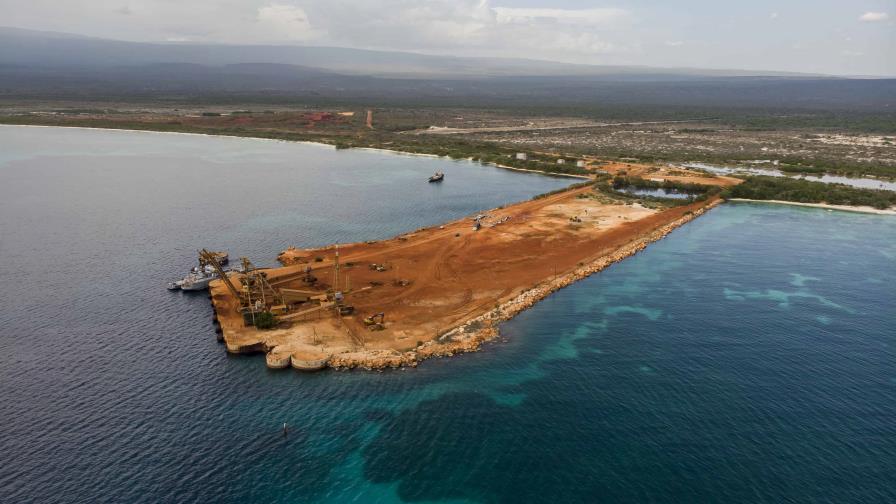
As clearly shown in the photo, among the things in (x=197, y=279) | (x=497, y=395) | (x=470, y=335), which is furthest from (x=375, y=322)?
(x=197, y=279)

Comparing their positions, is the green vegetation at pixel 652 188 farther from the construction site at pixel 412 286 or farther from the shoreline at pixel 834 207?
the construction site at pixel 412 286

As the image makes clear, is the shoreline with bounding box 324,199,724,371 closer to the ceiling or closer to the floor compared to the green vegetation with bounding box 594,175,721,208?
closer to the floor

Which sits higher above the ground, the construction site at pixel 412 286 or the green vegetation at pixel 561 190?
the green vegetation at pixel 561 190

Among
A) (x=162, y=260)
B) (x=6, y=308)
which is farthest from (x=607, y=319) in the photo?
(x=6, y=308)

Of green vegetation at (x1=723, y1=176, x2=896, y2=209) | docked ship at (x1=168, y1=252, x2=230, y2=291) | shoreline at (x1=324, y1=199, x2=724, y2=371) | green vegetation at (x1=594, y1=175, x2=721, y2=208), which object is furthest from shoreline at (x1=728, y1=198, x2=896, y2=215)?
docked ship at (x1=168, y1=252, x2=230, y2=291)

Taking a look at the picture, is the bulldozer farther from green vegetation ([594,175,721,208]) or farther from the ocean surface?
green vegetation ([594,175,721,208])

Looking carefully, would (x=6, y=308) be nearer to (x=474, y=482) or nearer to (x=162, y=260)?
(x=162, y=260)

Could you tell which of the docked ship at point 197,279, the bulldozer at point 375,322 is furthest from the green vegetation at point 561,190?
the docked ship at point 197,279
